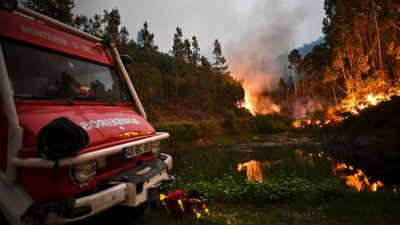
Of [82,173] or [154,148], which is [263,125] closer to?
[154,148]

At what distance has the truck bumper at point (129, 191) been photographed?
260cm

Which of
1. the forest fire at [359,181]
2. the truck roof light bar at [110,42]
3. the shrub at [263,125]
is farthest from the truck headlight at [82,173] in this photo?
the shrub at [263,125]

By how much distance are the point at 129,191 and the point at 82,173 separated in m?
0.59

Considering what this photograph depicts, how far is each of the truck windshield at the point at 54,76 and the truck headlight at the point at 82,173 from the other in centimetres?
125

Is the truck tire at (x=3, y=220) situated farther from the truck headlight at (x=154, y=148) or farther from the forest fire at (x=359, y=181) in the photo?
the forest fire at (x=359, y=181)

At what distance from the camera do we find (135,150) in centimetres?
352

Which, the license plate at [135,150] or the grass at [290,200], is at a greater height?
the license plate at [135,150]

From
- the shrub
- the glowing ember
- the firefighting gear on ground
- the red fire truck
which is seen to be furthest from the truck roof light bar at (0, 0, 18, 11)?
the shrub

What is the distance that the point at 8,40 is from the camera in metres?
3.28

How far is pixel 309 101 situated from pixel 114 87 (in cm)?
5351

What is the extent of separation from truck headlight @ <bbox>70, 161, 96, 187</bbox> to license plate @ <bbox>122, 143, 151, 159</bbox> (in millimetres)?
512

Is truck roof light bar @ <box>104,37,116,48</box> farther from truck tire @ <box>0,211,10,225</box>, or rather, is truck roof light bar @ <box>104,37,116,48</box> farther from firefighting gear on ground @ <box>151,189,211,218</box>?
truck tire @ <box>0,211,10,225</box>

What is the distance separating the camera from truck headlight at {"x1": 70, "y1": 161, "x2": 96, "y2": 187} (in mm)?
2691

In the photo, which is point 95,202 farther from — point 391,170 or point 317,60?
point 317,60
